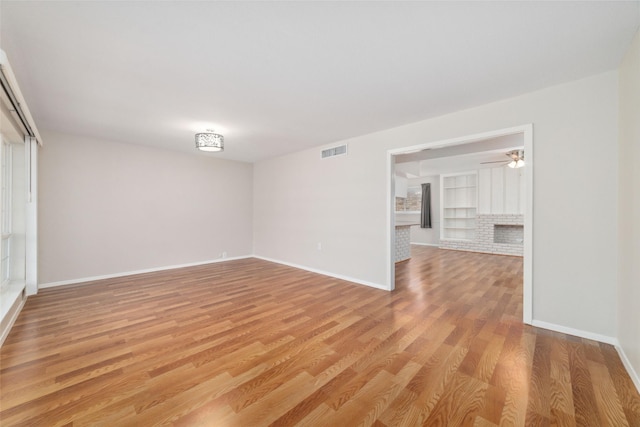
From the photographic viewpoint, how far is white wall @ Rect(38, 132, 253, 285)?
3.96 metres

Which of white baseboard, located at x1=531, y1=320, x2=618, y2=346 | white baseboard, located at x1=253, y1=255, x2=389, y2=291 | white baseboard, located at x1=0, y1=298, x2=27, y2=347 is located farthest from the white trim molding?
white baseboard, located at x1=0, y1=298, x2=27, y2=347

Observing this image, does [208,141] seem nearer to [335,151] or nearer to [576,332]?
[335,151]

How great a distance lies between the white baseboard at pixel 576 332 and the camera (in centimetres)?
221

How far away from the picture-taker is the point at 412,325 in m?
2.60

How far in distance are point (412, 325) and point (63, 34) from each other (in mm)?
3716

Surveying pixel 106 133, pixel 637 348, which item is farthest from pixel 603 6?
pixel 106 133

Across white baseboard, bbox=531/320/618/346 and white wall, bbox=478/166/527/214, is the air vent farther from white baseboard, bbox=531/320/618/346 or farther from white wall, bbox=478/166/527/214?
white wall, bbox=478/166/527/214

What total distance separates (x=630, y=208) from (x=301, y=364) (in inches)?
107

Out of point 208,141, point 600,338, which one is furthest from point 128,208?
point 600,338

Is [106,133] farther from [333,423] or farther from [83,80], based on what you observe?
[333,423]

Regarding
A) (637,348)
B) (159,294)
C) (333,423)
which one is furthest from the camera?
(159,294)

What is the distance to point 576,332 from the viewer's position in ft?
7.72

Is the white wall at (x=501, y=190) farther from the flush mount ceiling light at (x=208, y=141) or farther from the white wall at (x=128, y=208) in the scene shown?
the flush mount ceiling light at (x=208, y=141)

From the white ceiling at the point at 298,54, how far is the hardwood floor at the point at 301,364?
2376mm
